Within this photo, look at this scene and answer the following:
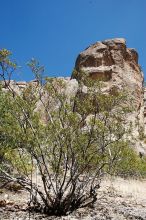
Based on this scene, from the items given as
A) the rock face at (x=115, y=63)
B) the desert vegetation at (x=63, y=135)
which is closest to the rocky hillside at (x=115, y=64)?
the rock face at (x=115, y=63)

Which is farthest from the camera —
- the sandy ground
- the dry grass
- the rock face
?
the rock face

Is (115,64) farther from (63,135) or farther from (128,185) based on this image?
(63,135)

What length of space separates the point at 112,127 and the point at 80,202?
12.4 ft

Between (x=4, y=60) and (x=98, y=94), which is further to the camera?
(x=98, y=94)

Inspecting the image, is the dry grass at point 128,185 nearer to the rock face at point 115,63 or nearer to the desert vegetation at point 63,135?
the desert vegetation at point 63,135

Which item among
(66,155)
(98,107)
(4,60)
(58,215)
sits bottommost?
(58,215)

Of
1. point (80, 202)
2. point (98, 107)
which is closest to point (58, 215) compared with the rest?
point (80, 202)

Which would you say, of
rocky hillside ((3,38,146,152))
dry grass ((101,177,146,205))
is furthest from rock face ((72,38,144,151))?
dry grass ((101,177,146,205))

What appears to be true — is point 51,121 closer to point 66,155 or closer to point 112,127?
point 66,155

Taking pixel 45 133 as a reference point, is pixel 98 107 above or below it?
above

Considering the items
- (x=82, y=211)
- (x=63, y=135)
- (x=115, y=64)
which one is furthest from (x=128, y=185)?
(x=115, y=64)

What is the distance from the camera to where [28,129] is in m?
16.8

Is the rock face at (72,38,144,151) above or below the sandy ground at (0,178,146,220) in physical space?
above

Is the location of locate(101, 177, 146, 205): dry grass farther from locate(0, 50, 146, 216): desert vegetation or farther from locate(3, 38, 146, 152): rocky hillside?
locate(3, 38, 146, 152): rocky hillside
